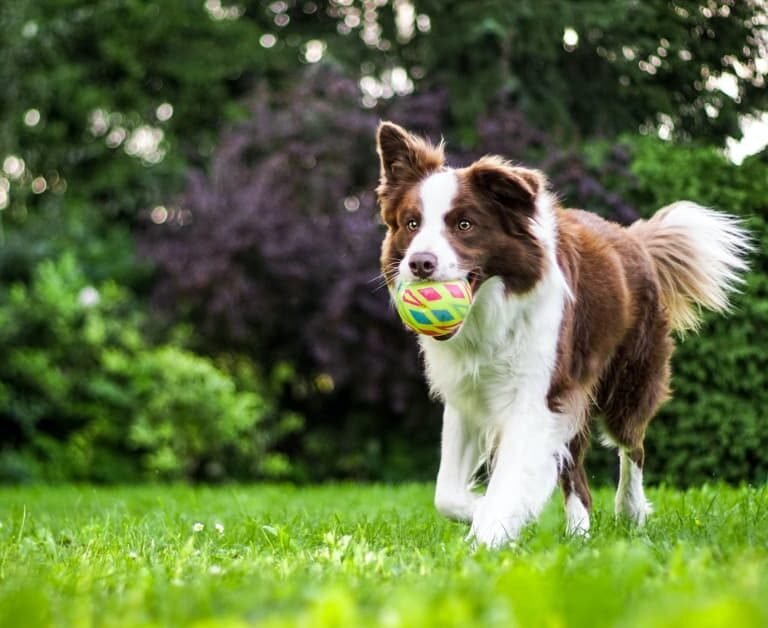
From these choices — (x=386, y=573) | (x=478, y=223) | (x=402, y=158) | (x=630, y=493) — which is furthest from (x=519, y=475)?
(x=402, y=158)

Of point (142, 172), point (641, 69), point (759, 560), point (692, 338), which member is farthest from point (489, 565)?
point (142, 172)

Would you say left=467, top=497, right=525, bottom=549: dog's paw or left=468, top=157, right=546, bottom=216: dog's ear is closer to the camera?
left=467, top=497, right=525, bottom=549: dog's paw

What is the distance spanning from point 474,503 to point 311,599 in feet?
7.12

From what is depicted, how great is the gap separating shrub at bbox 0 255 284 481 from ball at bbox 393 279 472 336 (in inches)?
272

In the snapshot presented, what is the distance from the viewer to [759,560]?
2922mm

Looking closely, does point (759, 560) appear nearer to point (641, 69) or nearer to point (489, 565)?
point (489, 565)

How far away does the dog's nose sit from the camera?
4137 millimetres

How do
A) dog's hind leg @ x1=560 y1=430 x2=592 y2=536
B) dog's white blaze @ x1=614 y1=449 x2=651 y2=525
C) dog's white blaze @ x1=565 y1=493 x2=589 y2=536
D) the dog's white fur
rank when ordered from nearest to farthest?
the dog's white fur → dog's white blaze @ x1=565 y1=493 x2=589 y2=536 → dog's hind leg @ x1=560 y1=430 x2=592 y2=536 → dog's white blaze @ x1=614 y1=449 x2=651 y2=525

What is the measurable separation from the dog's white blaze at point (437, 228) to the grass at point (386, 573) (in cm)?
103

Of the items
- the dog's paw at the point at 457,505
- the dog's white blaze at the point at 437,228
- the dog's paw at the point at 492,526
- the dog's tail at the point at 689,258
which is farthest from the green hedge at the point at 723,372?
the dog's paw at the point at 492,526

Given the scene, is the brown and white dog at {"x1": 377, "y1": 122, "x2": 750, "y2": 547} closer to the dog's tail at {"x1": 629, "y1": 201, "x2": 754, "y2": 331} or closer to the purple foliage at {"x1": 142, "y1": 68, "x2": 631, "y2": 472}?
the dog's tail at {"x1": 629, "y1": 201, "x2": 754, "y2": 331}

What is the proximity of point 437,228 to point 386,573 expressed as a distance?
166 centimetres

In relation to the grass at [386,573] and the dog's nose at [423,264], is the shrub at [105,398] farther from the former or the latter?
the dog's nose at [423,264]

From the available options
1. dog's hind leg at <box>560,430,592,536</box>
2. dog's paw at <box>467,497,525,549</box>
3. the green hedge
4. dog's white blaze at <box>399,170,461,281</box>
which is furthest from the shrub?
dog's paw at <box>467,497,525,549</box>
